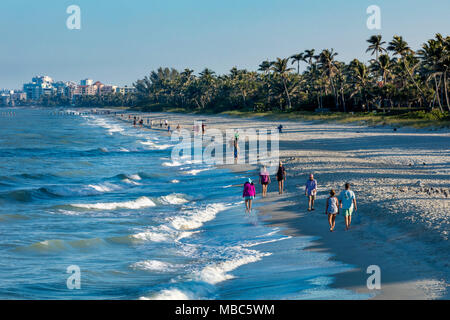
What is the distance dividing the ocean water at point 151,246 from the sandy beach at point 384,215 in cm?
74

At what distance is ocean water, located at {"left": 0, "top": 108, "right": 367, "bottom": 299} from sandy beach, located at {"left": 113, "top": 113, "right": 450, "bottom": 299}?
2.42ft

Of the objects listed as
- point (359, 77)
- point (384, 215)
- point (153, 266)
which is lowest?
point (153, 266)

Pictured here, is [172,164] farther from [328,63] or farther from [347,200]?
[328,63]

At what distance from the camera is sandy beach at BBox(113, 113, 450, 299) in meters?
9.94

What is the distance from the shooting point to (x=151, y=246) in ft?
46.7

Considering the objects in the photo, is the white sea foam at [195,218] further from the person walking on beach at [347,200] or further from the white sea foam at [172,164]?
the white sea foam at [172,164]

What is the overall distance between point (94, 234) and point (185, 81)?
523 feet

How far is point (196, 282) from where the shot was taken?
419 inches

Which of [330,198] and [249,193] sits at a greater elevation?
[330,198]

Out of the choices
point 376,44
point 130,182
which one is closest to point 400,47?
point 376,44

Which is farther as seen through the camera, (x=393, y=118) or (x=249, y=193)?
(x=393, y=118)


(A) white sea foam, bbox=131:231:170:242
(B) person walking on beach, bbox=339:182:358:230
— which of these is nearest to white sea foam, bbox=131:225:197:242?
(A) white sea foam, bbox=131:231:170:242

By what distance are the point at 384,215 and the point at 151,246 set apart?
698cm

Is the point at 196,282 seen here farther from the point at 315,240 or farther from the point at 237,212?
the point at 237,212
